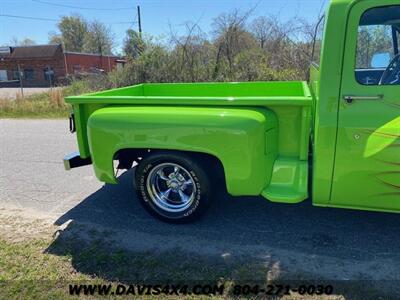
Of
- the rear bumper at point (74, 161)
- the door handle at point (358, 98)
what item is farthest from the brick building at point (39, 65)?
the door handle at point (358, 98)

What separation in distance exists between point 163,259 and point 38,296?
1.01 m

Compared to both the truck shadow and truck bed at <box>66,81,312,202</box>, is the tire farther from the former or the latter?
truck bed at <box>66,81,312,202</box>

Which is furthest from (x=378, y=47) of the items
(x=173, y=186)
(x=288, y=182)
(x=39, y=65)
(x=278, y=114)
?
(x=39, y=65)

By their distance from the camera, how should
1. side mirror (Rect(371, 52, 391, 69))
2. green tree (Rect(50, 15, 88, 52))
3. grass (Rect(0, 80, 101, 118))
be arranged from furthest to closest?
green tree (Rect(50, 15, 88, 52)) → grass (Rect(0, 80, 101, 118)) → side mirror (Rect(371, 52, 391, 69))

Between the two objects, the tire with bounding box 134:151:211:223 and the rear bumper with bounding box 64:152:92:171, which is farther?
the rear bumper with bounding box 64:152:92:171

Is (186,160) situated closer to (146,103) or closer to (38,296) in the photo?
(146,103)

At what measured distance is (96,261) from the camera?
10.3ft

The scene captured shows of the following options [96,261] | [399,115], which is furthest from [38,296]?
[399,115]

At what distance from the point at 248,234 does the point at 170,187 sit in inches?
36.2

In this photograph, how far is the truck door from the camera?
2.71 metres

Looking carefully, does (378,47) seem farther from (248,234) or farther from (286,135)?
(248,234)

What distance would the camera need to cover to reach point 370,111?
9.01ft

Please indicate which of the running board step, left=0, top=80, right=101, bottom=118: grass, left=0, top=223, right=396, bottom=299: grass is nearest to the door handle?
the running board step

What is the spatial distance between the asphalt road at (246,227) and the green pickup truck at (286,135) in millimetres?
330
